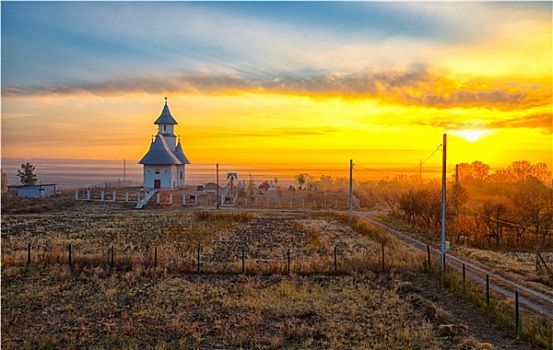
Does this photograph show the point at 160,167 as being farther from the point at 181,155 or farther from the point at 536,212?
the point at 536,212

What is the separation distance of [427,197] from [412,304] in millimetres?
22214

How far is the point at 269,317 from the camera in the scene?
12.5 meters

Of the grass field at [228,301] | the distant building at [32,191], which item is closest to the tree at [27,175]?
the distant building at [32,191]

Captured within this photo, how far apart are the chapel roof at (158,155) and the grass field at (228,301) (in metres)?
31.0

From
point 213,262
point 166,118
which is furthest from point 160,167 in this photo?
point 213,262

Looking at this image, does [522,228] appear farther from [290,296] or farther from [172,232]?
[172,232]

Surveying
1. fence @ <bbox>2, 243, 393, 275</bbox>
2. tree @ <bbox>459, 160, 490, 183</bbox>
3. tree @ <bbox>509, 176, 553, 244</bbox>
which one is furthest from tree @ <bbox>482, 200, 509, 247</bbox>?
tree @ <bbox>459, 160, 490, 183</bbox>

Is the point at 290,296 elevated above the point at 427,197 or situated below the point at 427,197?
below

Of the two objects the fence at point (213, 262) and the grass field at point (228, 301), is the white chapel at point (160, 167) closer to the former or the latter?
the grass field at point (228, 301)

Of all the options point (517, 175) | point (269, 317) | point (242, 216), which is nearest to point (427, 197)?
point (242, 216)

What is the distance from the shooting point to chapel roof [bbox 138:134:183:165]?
5531 centimetres

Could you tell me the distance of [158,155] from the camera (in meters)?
55.8

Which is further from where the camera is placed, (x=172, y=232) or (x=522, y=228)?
(x=172, y=232)

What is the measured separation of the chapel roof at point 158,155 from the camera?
5531cm
